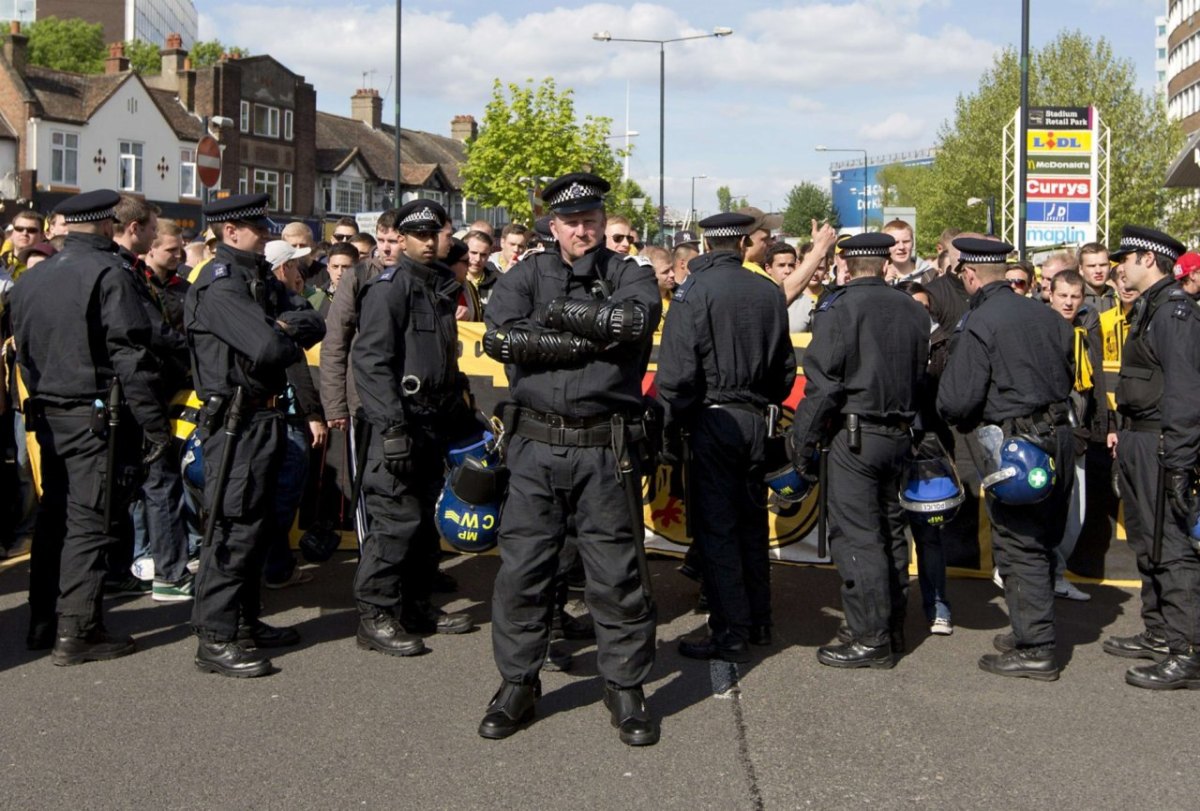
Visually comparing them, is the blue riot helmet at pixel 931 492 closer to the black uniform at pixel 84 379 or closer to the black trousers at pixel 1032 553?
the black trousers at pixel 1032 553

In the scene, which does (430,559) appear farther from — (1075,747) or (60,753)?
(1075,747)

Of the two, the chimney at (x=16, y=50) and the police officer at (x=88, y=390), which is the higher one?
the chimney at (x=16, y=50)

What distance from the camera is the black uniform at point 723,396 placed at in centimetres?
605

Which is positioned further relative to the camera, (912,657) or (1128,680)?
(912,657)

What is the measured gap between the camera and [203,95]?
56.5 metres

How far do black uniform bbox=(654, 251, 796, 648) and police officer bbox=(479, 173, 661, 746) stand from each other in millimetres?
981

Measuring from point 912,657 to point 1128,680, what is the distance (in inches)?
38.2

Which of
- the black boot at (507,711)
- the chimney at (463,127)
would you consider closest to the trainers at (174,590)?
the black boot at (507,711)

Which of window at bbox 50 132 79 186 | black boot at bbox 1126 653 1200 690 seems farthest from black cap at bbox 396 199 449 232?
window at bbox 50 132 79 186

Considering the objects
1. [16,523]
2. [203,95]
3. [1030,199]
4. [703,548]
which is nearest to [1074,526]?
[703,548]

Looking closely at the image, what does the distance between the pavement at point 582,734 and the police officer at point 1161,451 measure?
0.28m

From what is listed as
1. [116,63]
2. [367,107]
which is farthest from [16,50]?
[367,107]

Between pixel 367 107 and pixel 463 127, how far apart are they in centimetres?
916

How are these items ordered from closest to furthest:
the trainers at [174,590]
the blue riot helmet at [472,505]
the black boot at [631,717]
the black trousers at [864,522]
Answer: the black boot at [631,717]
the blue riot helmet at [472,505]
the black trousers at [864,522]
the trainers at [174,590]
